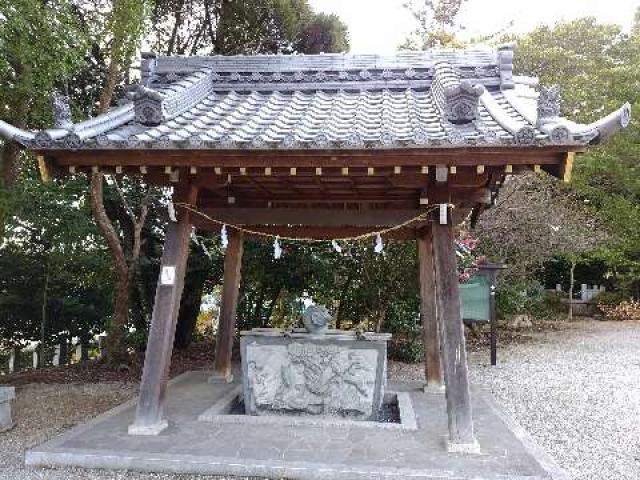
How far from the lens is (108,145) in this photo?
432 cm

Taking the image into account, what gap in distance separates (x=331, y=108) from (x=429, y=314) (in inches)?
118

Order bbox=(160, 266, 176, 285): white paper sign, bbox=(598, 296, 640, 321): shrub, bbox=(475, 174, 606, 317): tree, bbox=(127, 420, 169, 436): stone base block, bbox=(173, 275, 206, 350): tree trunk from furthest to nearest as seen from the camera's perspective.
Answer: bbox=(598, 296, 640, 321): shrub
bbox=(475, 174, 606, 317): tree
bbox=(173, 275, 206, 350): tree trunk
bbox=(160, 266, 176, 285): white paper sign
bbox=(127, 420, 169, 436): stone base block

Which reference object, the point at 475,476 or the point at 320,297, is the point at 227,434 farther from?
the point at 320,297

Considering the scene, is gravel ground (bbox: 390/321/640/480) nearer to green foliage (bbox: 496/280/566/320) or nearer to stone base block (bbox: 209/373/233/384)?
green foliage (bbox: 496/280/566/320)

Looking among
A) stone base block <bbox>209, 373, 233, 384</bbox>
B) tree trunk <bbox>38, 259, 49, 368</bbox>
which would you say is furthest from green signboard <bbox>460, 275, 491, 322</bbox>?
tree trunk <bbox>38, 259, 49, 368</bbox>

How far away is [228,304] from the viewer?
294 inches

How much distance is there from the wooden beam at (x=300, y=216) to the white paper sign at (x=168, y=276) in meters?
0.80

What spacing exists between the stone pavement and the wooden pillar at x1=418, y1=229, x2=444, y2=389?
1.38 m

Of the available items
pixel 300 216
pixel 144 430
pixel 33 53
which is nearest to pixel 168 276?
pixel 144 430

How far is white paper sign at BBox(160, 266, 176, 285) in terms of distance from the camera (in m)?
5.08

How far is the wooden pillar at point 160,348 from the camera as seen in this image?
4.98 metres

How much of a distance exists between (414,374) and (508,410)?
2.48 meters

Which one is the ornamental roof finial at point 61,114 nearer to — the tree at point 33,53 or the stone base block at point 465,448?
the tree at point 33,53

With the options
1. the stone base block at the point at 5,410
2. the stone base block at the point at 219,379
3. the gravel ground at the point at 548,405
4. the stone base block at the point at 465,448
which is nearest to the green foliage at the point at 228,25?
the stone base block at the point at 219,379
